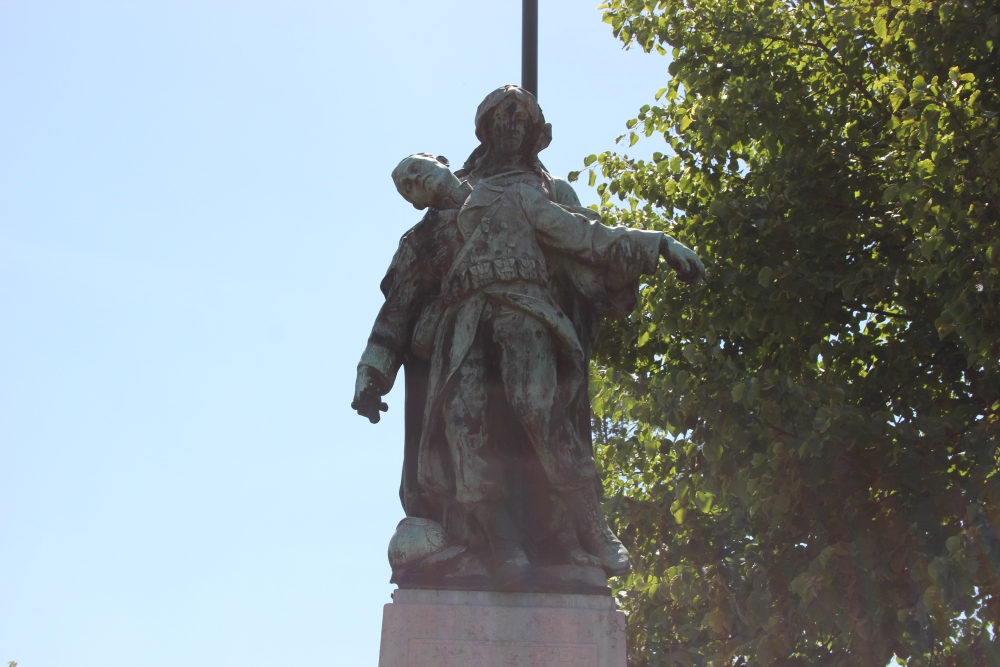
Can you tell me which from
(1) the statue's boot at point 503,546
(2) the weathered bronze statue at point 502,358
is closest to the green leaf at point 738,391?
(2) the weathered bronze statue at point 502,358

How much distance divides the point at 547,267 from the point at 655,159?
5.84 metres

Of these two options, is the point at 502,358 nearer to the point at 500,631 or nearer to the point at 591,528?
the point at 591,528

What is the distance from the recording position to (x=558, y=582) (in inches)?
207

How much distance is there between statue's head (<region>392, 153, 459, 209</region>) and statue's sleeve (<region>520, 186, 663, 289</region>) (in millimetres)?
355

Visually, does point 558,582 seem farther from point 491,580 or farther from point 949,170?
point 949,170

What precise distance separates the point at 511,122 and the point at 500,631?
7.45 feet

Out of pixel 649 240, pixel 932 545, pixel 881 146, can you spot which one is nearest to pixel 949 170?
pixel 881 146

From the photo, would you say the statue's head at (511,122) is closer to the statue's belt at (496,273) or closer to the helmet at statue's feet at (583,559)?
the statue's belt at (496,273)

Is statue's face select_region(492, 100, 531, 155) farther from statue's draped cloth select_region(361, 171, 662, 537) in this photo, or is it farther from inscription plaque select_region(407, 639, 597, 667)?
inscription plaque select_region(407, 639, 597, 667)

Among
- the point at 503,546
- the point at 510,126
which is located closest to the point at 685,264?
the point at 510,126

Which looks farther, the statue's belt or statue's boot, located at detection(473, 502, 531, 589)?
the statue's belt

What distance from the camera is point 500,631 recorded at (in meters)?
5.11

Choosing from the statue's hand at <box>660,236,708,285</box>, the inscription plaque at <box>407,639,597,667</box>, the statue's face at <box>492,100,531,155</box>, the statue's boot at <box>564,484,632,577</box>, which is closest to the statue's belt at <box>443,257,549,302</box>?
the statue's hand at <box>660,236,708,285</box>

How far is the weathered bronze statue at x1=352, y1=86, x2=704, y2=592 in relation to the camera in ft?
17.6
